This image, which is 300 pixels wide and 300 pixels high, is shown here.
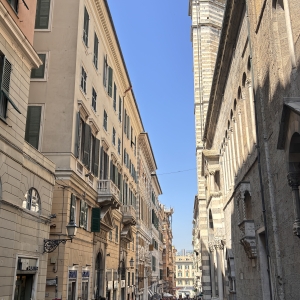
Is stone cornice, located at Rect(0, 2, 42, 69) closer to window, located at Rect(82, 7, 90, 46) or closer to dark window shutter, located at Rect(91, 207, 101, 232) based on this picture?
window, located at Rect(82, 7, 90, 46)

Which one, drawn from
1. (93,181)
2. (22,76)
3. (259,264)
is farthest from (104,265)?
(22,76)

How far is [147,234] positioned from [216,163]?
21648mm

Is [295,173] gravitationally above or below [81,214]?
below

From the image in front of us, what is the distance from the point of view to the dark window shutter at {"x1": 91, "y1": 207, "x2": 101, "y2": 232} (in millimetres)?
20062

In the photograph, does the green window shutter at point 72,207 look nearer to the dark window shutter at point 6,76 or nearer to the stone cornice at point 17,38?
the stone cornice at point 17,38

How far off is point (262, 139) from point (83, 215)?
10204 millimetres

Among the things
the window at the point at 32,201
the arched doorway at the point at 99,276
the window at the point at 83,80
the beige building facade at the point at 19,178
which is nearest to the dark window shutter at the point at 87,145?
the window at the point at 83,80

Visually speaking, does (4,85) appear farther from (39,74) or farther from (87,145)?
(87,145)

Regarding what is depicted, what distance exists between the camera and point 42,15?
18.9 metres

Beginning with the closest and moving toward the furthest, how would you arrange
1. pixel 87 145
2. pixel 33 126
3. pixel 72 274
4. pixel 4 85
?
pixel 4 85 → pixel 72 274 → pixel 33 126 → pixel 87 145

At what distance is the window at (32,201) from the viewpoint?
1297cm

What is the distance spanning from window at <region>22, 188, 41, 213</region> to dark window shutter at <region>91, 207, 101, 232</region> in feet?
21.3

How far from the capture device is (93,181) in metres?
20.8

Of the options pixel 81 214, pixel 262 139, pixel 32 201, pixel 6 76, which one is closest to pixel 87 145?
pixel 81 214
